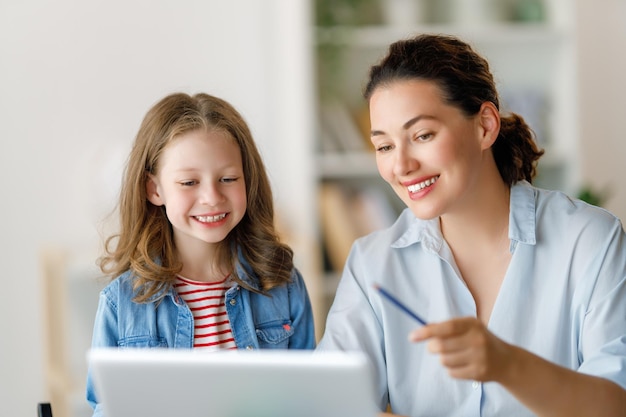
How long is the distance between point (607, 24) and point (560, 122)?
579 mm

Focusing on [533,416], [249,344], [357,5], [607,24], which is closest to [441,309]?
[533,416]

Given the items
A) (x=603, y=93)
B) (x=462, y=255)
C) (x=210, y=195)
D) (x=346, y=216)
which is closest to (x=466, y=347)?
(x=462, y=255)

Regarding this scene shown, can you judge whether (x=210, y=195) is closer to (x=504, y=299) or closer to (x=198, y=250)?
(x=198, y=250)

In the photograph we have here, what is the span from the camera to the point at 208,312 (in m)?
1.83

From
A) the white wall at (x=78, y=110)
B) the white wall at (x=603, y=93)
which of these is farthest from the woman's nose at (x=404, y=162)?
the white wall at (x=603, y=93)

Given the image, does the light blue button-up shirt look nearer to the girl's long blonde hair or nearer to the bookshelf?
the girl's long blonde hair

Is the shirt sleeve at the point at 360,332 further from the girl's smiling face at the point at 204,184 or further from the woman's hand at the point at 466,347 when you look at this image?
the woman's hand at the point at 466,347

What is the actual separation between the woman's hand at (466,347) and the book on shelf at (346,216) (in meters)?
2.13

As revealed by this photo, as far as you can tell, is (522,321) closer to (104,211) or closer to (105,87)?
(104,211)

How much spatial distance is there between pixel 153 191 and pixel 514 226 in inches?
28.8

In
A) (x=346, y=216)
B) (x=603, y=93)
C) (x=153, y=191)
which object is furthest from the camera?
(x=603, y=93)

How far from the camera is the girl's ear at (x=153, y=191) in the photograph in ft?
6.17

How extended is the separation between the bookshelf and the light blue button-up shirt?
1.62 m

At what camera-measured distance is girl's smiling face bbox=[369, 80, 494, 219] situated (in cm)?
164
